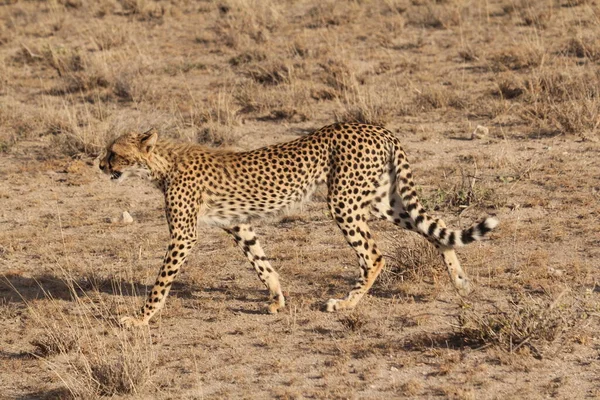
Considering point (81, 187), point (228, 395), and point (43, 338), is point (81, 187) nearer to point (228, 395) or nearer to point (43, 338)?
point (43, 338)

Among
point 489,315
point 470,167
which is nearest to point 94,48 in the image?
point 470,167

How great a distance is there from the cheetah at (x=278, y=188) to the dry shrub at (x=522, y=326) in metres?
0.79

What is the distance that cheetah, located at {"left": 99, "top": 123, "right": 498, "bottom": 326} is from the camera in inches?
272

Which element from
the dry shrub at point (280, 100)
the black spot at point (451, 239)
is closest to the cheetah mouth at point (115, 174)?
the black spot at point (451, 239)

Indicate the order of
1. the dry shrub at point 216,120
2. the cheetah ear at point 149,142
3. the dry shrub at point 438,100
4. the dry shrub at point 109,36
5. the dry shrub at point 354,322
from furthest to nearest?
the dry shrub at point 109,36
the dry shrub at point 438,100
the dry shrub at point 216,120
the cheetah ear at point 149,142
the dry shrub at point 354,322

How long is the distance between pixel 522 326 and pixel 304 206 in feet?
11.6

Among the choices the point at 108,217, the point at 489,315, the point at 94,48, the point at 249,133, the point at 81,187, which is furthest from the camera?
the point at 94,48

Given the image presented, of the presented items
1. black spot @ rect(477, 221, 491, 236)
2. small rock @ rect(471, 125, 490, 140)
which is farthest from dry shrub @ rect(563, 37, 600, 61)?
black spot @ rect(477, 221, 491, 236)

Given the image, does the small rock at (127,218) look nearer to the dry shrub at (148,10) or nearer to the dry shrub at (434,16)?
the dry shrub at (434,16)

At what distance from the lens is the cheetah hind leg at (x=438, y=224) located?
6953 millimetres

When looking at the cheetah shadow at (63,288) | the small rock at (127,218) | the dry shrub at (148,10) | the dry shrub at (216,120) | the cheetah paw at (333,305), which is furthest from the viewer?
the dry shrub at (148,10)

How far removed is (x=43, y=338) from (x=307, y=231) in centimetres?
263

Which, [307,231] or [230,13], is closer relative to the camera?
[307,231]

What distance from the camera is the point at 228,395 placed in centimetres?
578
